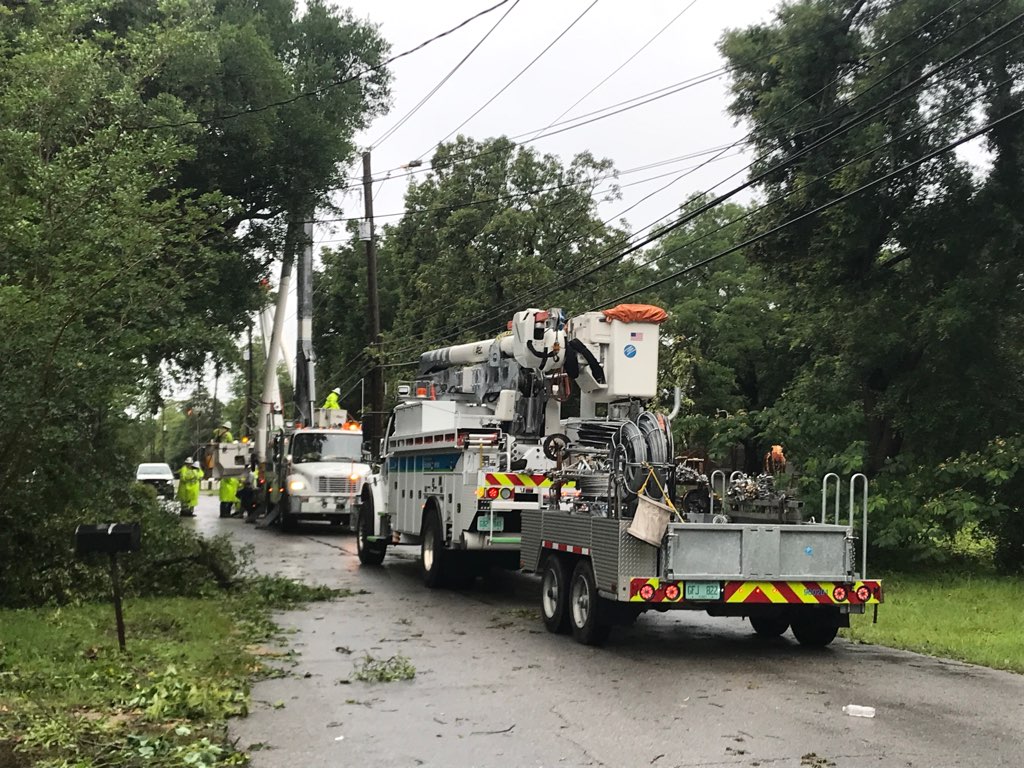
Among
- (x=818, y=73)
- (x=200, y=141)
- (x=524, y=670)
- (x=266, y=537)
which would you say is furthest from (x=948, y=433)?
(x=266, y=537)

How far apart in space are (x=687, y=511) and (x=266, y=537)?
16.3 m

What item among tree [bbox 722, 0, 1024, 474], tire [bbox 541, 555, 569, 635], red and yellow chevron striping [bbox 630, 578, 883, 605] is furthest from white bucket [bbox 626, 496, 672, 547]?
tree [bbox 722, 0, 1024, 474]

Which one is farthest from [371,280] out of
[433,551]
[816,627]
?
[816,627]

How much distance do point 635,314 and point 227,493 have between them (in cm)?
2617

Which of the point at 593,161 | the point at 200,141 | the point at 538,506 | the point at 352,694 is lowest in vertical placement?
the point at 352,694

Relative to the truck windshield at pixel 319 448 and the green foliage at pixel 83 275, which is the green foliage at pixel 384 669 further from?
the truck windshield at pixel 319 448

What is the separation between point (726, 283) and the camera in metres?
34.1

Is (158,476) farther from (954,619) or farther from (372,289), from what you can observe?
(954,619)

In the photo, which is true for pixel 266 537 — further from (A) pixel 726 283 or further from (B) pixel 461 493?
(A) pixel 726 283

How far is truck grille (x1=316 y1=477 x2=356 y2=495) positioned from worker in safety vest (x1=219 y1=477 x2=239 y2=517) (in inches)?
419

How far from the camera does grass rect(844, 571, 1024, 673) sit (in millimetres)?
10469

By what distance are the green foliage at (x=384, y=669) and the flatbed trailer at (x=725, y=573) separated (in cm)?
177

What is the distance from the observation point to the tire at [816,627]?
10.4 m

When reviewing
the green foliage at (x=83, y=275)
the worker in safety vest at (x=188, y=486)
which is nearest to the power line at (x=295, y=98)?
the green foliage at (x=83, y=275)
